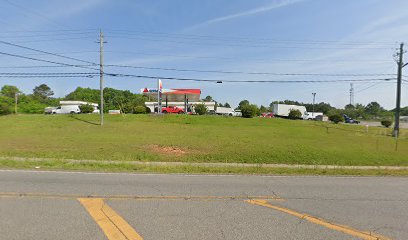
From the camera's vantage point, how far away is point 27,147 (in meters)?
15.8

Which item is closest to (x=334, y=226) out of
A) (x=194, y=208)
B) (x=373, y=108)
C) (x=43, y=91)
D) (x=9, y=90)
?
(x=194, y=208)

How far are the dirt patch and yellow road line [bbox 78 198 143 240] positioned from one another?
9.59 metres

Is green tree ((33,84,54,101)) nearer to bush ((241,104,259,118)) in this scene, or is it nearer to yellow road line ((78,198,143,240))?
bush ((241,104,259,118))

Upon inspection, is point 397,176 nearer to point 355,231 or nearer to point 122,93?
point 355,231

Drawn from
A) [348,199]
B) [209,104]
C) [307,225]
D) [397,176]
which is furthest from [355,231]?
[209,104]

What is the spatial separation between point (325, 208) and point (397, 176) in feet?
25.0

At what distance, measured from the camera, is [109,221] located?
481 centimetres

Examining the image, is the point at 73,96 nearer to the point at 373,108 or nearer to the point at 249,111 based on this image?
the point at 249,111

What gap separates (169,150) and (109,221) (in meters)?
11.6

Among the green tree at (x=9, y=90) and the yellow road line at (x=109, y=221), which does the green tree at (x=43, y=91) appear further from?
the yellow road line at (x=109, y=221)

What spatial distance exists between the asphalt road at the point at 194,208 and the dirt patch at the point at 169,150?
6.66 m

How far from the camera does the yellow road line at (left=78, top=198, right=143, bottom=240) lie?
4.23m

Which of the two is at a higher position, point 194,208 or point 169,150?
point 194,208

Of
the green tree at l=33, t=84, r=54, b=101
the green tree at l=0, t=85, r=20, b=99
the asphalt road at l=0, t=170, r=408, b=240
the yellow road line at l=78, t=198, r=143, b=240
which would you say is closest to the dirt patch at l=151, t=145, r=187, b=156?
the asphalt road at l=0, t=170, r=408, b=240
